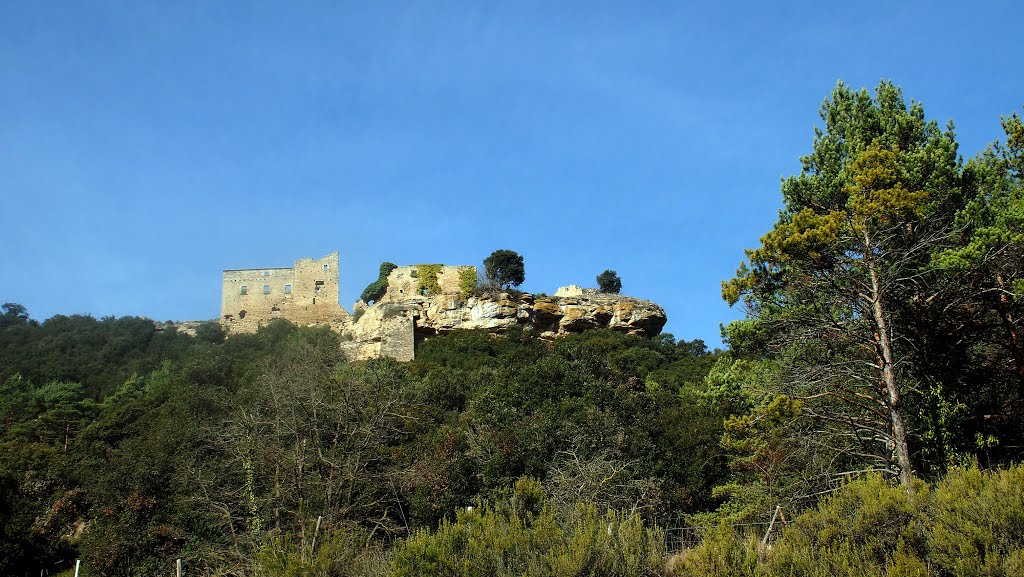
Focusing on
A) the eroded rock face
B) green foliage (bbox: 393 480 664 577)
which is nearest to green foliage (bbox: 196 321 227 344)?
the eroded rock face

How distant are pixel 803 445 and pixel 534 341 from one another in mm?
25657

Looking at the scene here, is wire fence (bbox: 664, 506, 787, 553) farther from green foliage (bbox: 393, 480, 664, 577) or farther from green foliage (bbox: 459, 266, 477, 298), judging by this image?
green foliage (bbox: 459, 266, 477, 298)

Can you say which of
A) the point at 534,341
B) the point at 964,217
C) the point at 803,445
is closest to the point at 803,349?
the point at 803,445

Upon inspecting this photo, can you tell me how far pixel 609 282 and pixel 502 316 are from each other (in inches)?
400

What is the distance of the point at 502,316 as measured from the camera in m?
40.3

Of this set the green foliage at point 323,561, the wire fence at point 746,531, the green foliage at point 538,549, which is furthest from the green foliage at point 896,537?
the green foliage at point 323,561

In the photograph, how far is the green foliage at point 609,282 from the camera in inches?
1887

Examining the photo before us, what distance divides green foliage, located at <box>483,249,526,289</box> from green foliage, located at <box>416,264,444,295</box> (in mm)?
2702

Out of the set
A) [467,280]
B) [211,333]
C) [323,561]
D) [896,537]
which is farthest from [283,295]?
[896,537]

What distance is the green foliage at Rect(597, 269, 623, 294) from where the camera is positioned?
4794 cm

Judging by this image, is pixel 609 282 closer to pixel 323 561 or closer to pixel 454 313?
pixel 454 313

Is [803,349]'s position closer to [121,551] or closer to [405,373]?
[121,551]

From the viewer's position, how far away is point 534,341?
38438 mm

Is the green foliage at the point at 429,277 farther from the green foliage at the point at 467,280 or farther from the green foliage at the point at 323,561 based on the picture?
the green foliage at the point at 323,561
